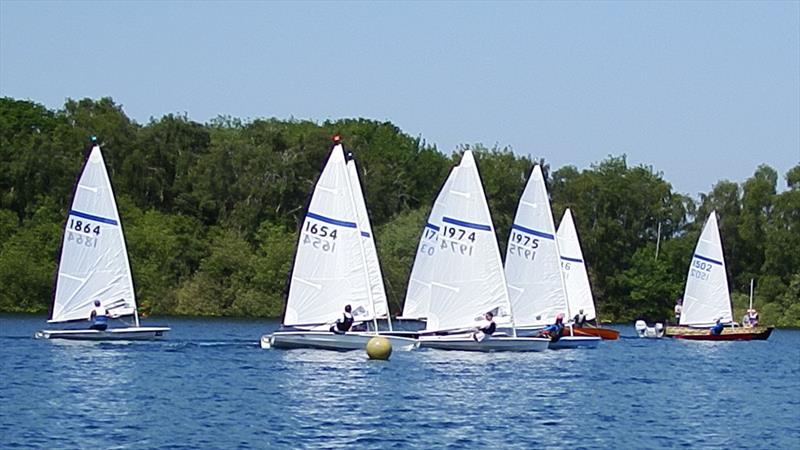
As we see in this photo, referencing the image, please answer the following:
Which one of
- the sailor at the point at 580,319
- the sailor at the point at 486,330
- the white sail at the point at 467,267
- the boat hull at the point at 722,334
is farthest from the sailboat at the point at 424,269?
the boat hull at the point at 722,334

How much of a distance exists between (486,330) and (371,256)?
24.8 feet

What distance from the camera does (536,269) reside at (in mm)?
62562

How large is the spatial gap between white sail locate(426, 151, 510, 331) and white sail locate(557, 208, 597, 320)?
64.1 ft

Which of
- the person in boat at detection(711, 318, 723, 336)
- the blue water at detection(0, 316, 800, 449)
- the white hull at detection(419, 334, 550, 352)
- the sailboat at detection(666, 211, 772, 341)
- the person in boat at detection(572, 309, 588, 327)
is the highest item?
the sailboat at detection(666, 211, 772, 341)

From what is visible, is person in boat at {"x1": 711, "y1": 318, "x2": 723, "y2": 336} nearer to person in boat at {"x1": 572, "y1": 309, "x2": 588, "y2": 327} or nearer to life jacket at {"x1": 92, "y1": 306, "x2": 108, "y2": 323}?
person in boat at {"x1": 572, "y1": 309, "x2": 588, "y2": 327}

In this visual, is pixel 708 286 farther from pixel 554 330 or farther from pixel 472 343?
pixel 472 343

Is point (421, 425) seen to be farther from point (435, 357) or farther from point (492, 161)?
point (492, 161)

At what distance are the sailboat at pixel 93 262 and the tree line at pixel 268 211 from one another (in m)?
40.0

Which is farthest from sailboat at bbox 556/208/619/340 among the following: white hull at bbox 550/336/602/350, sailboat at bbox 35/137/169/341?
sailboat at bbox 35/137/169/341

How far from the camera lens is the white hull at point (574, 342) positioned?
201 feet

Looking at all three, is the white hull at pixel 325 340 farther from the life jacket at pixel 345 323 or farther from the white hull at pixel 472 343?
the white hull at pixel 472 343

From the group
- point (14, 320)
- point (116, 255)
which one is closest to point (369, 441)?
point (116, 255)

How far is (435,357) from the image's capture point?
51.7 metres

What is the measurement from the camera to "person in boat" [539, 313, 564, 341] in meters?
60.7
